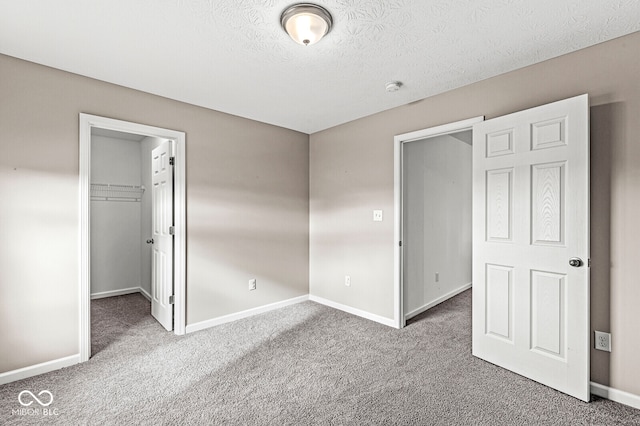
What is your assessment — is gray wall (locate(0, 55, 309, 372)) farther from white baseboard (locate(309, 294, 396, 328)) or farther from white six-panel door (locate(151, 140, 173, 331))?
white baseboard (locate(309, 294, 396, 328))

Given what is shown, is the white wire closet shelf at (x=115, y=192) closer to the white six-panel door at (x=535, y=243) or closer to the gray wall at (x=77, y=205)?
the gray wall at (x=77, y=205)

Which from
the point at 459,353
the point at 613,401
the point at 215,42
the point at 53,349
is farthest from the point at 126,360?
the point at 613,401

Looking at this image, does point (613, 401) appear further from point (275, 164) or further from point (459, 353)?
point (275, 164)

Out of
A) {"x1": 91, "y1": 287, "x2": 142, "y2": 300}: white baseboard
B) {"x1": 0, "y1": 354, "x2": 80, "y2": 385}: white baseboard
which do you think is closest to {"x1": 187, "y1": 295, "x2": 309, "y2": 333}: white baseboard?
{"x1": 0, "y1": 354, "x2": 80, "y2": 385}: white baseboard

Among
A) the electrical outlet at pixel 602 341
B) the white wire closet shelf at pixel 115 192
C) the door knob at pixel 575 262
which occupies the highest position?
the white wire closet shelf at pixel 115 192

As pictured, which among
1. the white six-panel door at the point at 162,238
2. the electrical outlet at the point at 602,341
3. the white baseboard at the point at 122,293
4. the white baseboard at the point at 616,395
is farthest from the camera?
the white baseboard at the point at 122,293

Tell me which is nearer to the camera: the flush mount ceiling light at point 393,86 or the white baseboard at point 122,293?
the flush mount ceiling light at point 393,86

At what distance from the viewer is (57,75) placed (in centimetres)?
249

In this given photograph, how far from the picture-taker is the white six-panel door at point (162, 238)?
10.6ft

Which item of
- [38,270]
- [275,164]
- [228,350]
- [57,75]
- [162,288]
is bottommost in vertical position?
[228,350]

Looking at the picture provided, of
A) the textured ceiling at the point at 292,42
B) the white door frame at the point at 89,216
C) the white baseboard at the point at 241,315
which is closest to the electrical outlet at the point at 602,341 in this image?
the textured ceiling at the point at 292,42

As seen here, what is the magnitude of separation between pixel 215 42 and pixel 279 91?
0.90m

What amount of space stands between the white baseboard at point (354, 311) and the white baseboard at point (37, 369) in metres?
2.58

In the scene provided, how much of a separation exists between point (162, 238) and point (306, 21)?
2.65 metres
